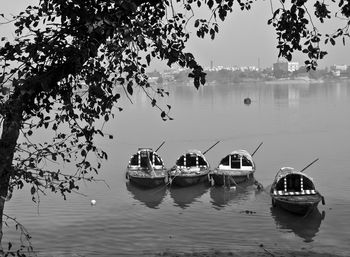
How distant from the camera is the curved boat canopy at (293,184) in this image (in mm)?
22844

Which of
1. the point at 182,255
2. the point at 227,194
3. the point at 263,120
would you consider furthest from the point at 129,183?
the point at 263,120

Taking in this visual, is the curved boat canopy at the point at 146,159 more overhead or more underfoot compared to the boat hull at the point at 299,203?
more overhead

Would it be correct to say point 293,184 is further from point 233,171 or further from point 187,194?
point 187,194

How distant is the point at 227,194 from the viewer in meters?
26.6

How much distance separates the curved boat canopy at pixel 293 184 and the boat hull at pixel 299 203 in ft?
1.97

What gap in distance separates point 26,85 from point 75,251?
13349 mm

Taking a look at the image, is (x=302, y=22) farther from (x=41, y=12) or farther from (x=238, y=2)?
(x=41, y=12)

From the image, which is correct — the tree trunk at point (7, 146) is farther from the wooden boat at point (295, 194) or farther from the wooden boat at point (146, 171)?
the wooden boat at point (146, 171)

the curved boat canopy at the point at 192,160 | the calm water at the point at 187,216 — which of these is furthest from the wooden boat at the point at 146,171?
the curved boat canopy at the point at 192,160

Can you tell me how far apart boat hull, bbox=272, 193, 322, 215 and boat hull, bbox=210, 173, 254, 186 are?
5.86 meters

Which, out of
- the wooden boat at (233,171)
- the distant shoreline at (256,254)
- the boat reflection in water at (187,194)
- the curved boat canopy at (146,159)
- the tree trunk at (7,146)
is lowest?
the boat reflection in water at (187,194)

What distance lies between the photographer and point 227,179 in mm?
28141

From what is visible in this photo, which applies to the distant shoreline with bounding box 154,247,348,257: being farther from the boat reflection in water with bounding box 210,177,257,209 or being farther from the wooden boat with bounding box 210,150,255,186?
the wooden boat with bounding box 210,150,255,186

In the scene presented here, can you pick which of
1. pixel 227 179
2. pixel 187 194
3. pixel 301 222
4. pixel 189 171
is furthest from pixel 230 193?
pixel 301 222
